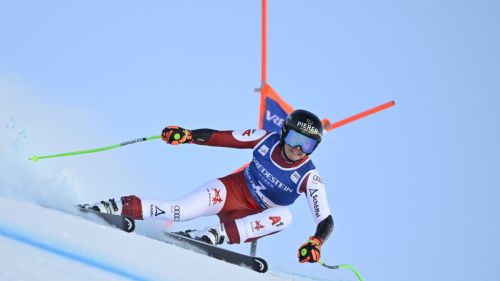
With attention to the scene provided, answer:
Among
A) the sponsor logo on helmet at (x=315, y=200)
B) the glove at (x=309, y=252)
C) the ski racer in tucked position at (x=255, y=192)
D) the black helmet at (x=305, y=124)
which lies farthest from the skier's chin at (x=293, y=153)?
the glove at (x=309, y=252)

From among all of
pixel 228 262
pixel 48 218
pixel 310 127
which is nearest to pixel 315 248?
pixel 228 262

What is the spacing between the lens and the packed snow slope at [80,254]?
3168 mm

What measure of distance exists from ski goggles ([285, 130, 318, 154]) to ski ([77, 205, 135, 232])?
1696 mm

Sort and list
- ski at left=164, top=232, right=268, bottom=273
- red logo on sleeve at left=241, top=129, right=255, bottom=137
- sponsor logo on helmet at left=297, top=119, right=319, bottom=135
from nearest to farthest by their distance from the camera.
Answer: ski at left=164, top=232, right=268, bottom=273
sponsor logo on helmet at left=297, top=119, right=319, bottom=135
red logo on sleeve at left=241, top=129, right=255, bottom=137

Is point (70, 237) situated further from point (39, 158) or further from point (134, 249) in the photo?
point (39, 158)

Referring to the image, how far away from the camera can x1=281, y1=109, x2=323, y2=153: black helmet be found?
5.95 m

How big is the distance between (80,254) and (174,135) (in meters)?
2.51

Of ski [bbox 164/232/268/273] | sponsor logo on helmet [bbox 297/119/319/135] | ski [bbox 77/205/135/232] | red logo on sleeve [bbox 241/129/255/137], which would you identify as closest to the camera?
ski [bbox 77/205/135/232]

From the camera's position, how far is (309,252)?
5414mm

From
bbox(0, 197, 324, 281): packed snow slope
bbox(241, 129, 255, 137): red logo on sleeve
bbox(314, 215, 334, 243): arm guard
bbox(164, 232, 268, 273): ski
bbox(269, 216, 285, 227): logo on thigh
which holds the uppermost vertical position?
bbox(241, 129, 255, 137): red logo on sleeve

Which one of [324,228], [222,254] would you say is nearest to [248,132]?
[324,228]

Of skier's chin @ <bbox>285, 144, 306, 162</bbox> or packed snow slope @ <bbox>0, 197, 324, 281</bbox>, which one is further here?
skier's chin @ <bbox>285, 144, 306, 162</bbox>

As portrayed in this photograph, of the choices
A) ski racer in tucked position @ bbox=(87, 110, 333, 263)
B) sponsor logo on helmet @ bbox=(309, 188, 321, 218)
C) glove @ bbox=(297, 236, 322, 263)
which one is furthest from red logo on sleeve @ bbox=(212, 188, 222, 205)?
glove @ bbox=(297, 236, 322, 263)

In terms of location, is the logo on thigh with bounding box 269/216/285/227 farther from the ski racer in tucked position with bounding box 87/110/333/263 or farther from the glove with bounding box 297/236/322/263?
the glove with bounding box 297/236/322/263
